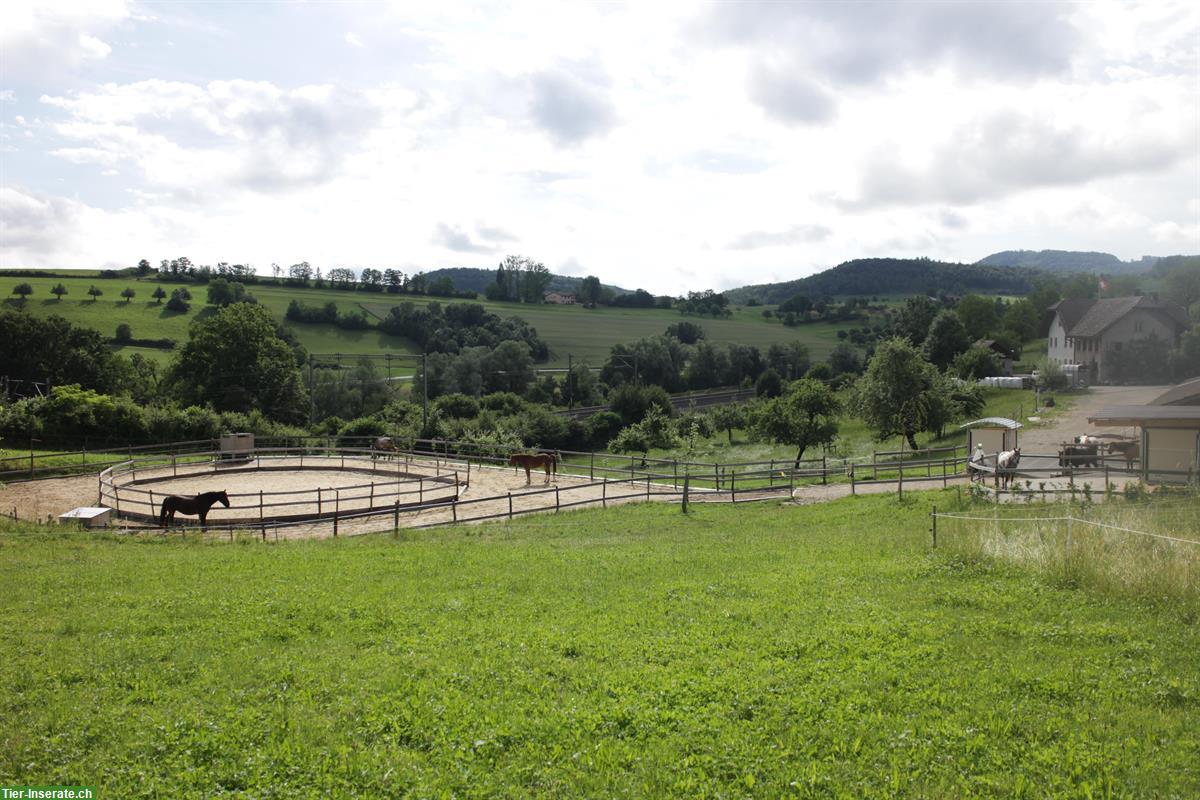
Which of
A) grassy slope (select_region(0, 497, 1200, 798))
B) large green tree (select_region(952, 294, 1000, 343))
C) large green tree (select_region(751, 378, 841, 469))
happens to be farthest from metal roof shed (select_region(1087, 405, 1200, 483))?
large green tree (select_region(952, 294, 1000, 343))

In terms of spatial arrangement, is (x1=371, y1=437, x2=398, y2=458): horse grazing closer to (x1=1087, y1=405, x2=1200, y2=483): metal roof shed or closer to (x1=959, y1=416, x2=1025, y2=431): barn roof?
(x1=959, y1=416, x2=1025, y2=431): barn roof

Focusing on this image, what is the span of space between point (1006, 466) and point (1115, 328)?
40391 millimetres

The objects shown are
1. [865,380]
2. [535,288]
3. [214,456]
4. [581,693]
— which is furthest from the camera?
[535,288]

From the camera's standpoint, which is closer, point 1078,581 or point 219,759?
point 219,759

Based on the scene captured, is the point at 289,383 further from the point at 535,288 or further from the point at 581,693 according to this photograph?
the point at 535,288

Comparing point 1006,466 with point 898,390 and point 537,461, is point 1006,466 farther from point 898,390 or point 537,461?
point 898,390

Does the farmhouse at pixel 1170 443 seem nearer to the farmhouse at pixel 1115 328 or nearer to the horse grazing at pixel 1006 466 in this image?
the horse grazing at pixel 1006 466

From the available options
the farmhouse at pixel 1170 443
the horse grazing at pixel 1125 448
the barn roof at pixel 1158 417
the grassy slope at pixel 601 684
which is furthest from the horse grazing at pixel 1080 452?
the grassy slope at pixel 601 684

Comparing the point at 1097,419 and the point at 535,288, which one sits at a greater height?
the point at 535,288

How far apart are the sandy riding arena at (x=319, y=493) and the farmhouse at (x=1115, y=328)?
4144 cm

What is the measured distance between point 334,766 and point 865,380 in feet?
135

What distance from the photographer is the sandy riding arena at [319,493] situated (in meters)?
22.7

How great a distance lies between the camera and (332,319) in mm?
104125

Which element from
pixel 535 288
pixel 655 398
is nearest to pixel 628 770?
pixel 655 398
